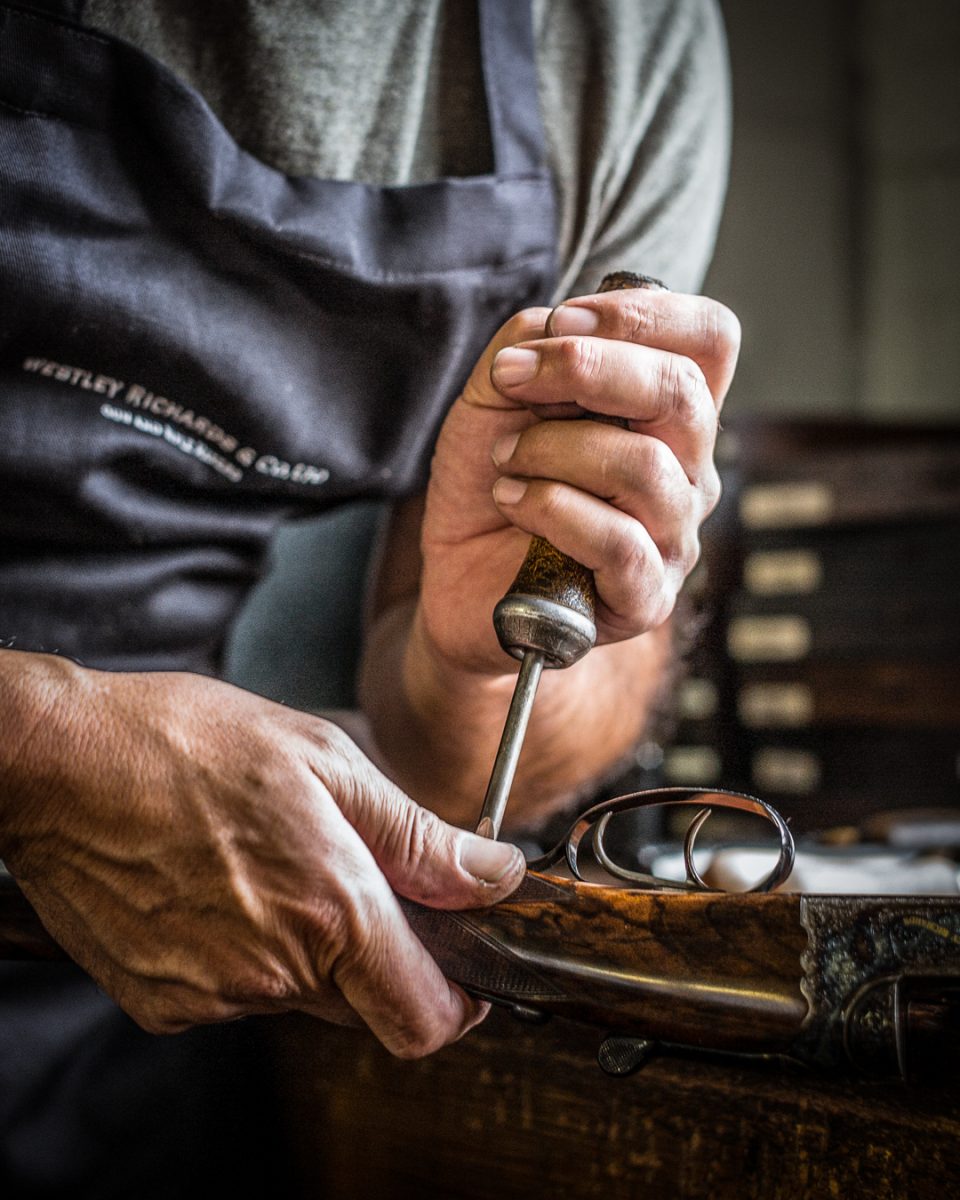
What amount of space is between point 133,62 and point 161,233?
Result: 105 millimetres

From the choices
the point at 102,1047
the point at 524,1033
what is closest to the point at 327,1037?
the point at 524,1033

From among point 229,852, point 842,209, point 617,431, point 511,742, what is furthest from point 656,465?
point 842,209

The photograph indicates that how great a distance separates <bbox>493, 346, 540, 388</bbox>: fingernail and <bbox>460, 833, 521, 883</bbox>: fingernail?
258mm

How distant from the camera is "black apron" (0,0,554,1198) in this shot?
25.5 inches

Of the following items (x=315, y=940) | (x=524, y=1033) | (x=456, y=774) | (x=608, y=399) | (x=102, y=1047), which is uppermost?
(x=608, y=399)

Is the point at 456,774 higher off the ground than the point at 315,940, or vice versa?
the point at 315,940

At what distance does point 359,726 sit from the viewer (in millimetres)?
996

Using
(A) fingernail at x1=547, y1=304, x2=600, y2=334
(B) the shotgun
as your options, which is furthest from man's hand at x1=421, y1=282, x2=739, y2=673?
(B) the shotgun

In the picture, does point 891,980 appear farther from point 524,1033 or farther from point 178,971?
point 178,971

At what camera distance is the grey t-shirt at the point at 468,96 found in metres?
0.74

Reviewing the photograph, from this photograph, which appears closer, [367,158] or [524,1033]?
[524,1033]

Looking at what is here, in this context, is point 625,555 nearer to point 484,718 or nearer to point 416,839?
point 416,839

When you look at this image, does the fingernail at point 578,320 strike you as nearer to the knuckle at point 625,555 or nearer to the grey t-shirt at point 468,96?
the knuckle at point 625,555

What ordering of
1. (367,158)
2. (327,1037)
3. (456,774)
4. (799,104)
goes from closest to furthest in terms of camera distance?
(327,1037) → (367,158) → (456,774) → (799,104)
